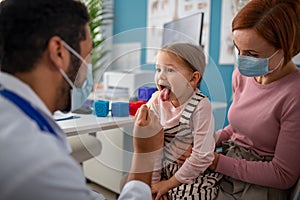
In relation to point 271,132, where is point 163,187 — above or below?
below

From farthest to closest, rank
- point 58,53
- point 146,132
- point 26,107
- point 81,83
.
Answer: point 146,132 → point 81,83 → point 58,53 → point 26,107

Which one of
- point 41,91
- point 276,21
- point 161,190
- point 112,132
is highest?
point 276,21

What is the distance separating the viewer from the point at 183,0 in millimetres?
2615

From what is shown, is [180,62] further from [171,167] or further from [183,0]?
[183,0]

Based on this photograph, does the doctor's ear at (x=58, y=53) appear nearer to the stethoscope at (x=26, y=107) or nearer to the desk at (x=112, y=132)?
the stethoscope at (x=26, y=107)

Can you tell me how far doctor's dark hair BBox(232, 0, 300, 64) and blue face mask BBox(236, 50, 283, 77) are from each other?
0.19 ft

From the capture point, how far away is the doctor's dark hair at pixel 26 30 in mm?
629

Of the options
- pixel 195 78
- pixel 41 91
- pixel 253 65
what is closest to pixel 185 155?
pixel 195 78

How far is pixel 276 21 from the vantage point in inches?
38.1

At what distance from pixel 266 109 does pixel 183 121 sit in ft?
1.06

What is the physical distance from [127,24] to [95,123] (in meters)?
2.09

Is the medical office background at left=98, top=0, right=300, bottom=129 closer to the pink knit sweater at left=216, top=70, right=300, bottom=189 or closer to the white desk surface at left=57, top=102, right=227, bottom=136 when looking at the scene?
the pink knit sweater at left=216, top=70, right=300, bottom=189

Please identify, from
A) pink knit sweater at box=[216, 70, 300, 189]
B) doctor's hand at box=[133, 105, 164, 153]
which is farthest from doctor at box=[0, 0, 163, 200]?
pink knit sweater at box=[216, 70, 300, 189]

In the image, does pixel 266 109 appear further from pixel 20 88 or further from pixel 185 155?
pixel 20 88
